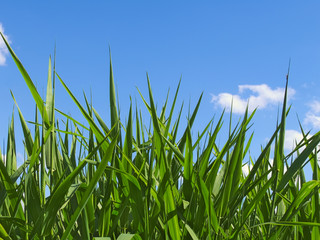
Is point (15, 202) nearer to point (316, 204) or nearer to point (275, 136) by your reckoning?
point (275, 136)

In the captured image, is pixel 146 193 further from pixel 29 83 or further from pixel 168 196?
pixel 29 83

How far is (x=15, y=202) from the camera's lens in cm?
92

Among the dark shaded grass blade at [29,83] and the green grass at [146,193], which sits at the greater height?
the dark shaded grass blade at [29,83]

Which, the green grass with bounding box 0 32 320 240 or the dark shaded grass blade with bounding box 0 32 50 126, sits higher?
the dark shaded grass blade with bounding box 0 32 50 126

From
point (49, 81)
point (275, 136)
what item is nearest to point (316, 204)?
point (275, 136)

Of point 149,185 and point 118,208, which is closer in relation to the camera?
point 149,185

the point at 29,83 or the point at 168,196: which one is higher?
the point at 29,83

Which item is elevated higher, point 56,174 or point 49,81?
point 49,81

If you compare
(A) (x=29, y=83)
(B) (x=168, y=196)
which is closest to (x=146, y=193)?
(B) (x=168, y=196)

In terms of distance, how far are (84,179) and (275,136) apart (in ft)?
1.83

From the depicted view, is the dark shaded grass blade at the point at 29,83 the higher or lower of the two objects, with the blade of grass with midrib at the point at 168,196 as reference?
higher

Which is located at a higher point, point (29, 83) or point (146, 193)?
point (29, 83)

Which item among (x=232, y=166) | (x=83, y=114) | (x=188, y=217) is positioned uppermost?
(x=83, y=114)

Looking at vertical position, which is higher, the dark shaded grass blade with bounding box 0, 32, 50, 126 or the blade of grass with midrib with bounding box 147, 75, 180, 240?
the dark shaded grass blade with bounding box 0, 32, 50, 126
